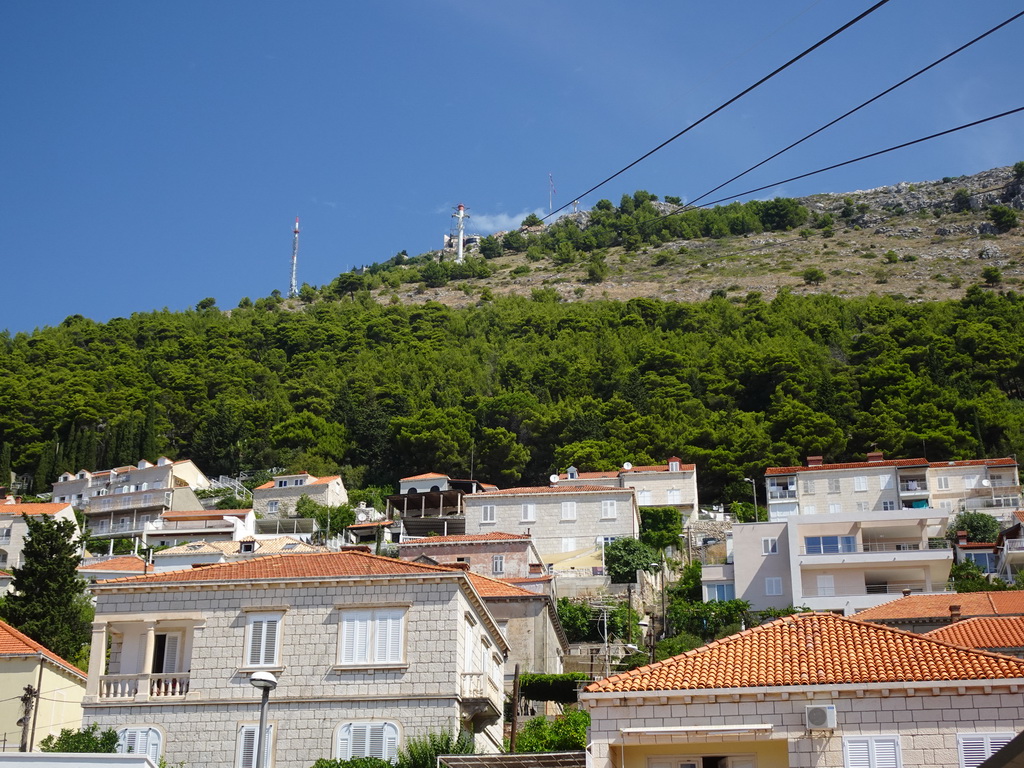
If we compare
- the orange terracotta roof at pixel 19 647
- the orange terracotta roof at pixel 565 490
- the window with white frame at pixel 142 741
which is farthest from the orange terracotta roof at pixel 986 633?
the orange terracotta roof at pixel 565 490

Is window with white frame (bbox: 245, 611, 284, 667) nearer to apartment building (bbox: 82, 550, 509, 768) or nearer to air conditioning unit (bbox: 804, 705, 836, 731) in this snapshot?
apartment building (bbox: 82, 550, 509, 768)

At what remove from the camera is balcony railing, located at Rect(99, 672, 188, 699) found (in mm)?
24516

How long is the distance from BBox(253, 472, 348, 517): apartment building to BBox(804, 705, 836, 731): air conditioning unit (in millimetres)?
65403

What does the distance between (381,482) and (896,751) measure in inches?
3023

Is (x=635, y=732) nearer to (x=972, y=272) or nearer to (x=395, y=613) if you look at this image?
(x=395, y=613)

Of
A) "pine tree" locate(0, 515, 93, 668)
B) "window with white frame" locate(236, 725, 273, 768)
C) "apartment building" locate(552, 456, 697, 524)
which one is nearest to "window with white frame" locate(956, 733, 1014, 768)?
"window with white frame" locate(236, 725, 273, 768)

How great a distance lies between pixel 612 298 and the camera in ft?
539

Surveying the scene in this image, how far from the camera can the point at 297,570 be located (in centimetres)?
2556

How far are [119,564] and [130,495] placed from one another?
25.9m

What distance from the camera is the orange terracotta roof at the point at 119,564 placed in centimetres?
5798

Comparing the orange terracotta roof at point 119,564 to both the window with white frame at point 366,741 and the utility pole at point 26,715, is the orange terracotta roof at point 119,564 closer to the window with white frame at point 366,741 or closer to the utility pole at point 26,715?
the utility pole at point 26,715

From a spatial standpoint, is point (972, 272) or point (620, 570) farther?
point (972, 272)

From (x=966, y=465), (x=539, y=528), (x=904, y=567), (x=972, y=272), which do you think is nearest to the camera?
(x=904, y=567)

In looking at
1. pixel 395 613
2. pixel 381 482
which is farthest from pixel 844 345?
pixel 395 613
